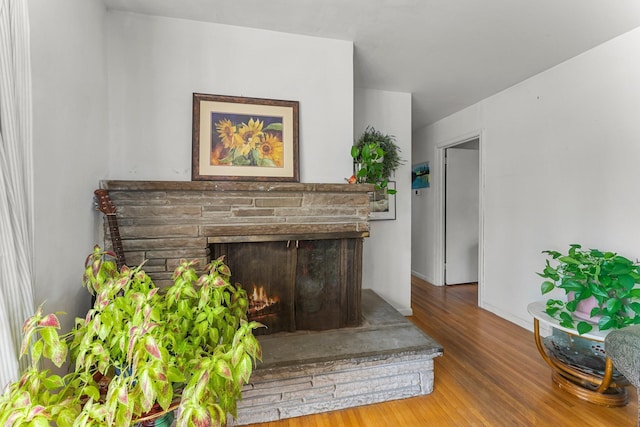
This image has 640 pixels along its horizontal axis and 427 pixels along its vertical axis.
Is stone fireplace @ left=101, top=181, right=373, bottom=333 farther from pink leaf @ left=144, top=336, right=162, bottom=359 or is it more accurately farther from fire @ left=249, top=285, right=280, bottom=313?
pink leaf @ left=144, top=336, right=162, bottom=359

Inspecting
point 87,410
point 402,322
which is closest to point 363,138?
point 402,322

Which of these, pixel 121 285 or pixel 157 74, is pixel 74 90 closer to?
pixel 157 74

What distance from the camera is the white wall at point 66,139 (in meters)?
1.21

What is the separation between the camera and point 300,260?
2145mm

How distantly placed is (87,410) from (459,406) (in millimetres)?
1873

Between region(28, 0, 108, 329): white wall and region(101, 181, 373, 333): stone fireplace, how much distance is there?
0.22 m

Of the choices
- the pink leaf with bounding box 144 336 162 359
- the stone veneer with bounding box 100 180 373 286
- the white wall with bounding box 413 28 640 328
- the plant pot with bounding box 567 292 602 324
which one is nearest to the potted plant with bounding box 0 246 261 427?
the pink leaf with bounding box 144 336 162 359

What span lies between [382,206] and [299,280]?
141cm

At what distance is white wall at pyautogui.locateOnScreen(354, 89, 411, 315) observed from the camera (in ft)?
10.3

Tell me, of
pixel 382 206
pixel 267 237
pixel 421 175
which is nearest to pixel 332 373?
pixel 267 237

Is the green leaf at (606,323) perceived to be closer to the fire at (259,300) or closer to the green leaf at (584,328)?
the green leaf at (584,328)

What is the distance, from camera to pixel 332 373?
175 cm

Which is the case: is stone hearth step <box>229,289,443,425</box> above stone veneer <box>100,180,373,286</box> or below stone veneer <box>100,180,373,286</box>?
below

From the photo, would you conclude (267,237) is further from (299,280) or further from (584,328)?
(584,328)
